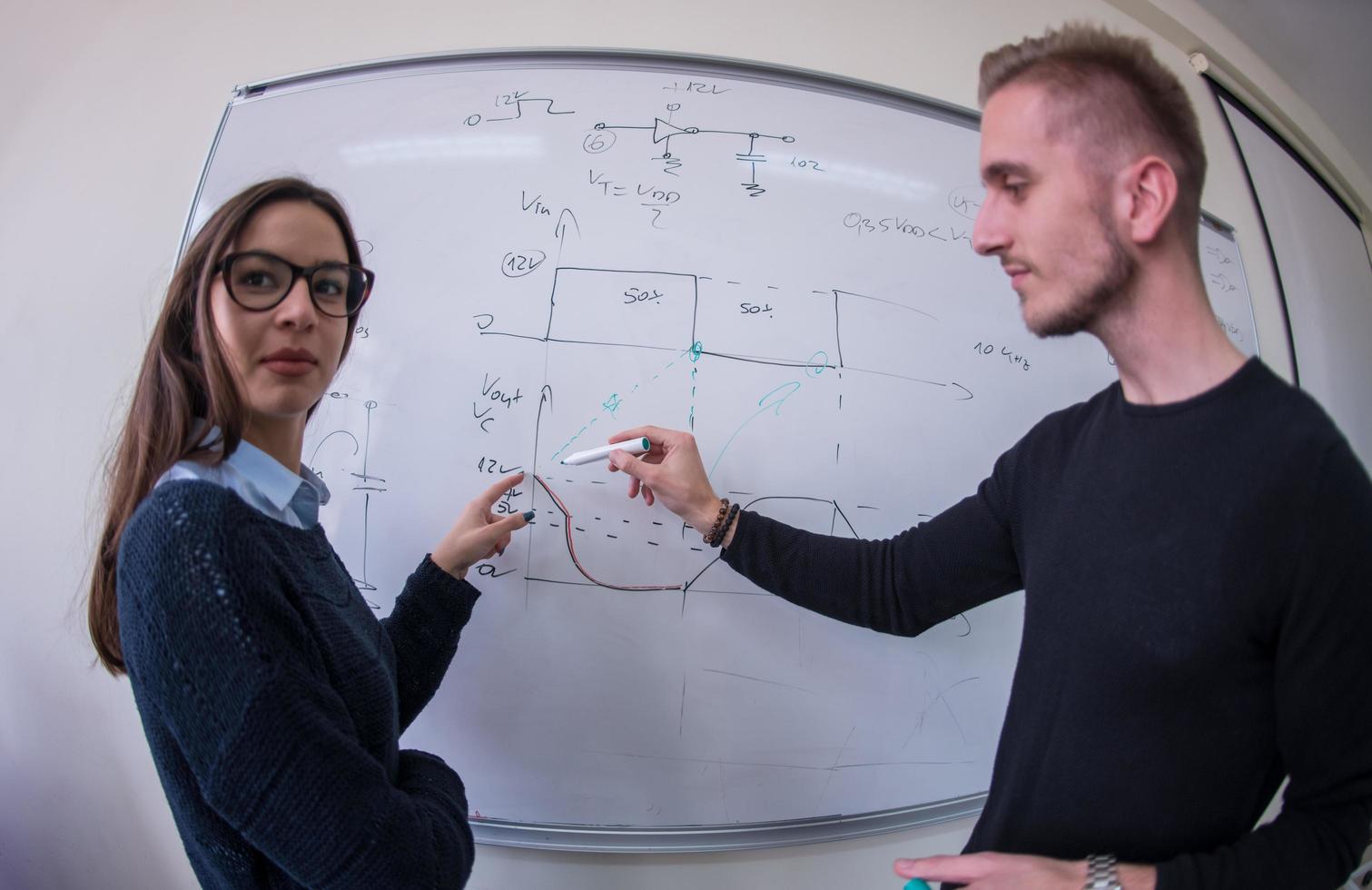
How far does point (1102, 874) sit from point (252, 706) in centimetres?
74

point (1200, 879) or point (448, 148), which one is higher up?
point (448, 148)

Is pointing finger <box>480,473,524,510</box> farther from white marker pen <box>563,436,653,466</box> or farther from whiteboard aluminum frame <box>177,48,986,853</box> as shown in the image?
whiteboard aluminum frame <box>177,48,986,853</box>

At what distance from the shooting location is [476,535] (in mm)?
826

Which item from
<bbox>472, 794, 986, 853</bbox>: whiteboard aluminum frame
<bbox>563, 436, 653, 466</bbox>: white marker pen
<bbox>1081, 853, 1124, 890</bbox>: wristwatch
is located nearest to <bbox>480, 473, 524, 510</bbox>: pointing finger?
<bbox>563, 436, 653, 466</bbox>: white marker pen

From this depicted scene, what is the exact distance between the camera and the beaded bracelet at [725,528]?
32.1 inches

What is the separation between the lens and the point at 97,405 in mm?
1034

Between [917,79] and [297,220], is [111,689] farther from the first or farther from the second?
[917,79]

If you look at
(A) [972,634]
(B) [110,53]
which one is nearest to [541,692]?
(A) [972,634]

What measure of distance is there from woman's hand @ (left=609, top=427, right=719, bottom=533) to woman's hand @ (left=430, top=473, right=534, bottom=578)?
0.60 ft

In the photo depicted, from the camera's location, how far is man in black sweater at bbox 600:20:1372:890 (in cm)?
52

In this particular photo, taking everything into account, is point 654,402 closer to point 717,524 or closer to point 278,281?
point 717,524

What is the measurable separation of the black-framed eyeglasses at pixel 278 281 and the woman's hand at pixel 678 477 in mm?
373

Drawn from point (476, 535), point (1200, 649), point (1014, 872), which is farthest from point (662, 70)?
point (1014, 872)

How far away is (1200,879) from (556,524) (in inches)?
31.8
